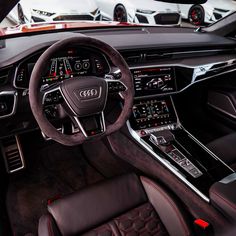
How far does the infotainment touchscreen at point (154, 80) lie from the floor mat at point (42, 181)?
2.55 ft

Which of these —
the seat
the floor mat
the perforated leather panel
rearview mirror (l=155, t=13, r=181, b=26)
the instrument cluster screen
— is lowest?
the floor mat

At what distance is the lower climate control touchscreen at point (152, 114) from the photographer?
206 cm

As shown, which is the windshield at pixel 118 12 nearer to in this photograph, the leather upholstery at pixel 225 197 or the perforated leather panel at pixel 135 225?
the leather upholstery at pixel 225 197

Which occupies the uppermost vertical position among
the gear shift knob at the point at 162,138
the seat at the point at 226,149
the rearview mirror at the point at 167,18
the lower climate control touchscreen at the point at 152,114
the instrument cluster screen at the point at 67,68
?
Result: the instrument cluster screen at the point at 67,68

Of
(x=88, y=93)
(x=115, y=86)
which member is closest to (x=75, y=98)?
(x=88, y=93)

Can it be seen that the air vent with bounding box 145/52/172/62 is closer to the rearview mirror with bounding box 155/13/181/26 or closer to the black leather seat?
the black leather seat

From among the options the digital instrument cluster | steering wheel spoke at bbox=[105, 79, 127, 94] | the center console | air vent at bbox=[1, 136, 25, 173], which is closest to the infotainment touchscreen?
the center console

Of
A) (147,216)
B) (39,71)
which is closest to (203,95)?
(147,216)

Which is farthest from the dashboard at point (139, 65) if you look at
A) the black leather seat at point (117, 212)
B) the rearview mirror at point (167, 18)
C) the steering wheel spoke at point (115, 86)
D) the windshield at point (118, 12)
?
the rearview mirror at point (167, 18)

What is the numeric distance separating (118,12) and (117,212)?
5.50 metres

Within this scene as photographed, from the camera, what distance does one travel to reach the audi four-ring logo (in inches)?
50.4

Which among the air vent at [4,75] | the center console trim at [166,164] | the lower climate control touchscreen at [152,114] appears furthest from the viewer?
the lower climate control touchscreen at [152,114]

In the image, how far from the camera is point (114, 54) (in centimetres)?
138

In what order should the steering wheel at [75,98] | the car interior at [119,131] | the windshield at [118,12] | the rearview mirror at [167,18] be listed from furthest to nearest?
the rearview mirror at [167,18] < the windshield at [118,12] < the car interior at [119,131] < the steering wheel at [75,98]
